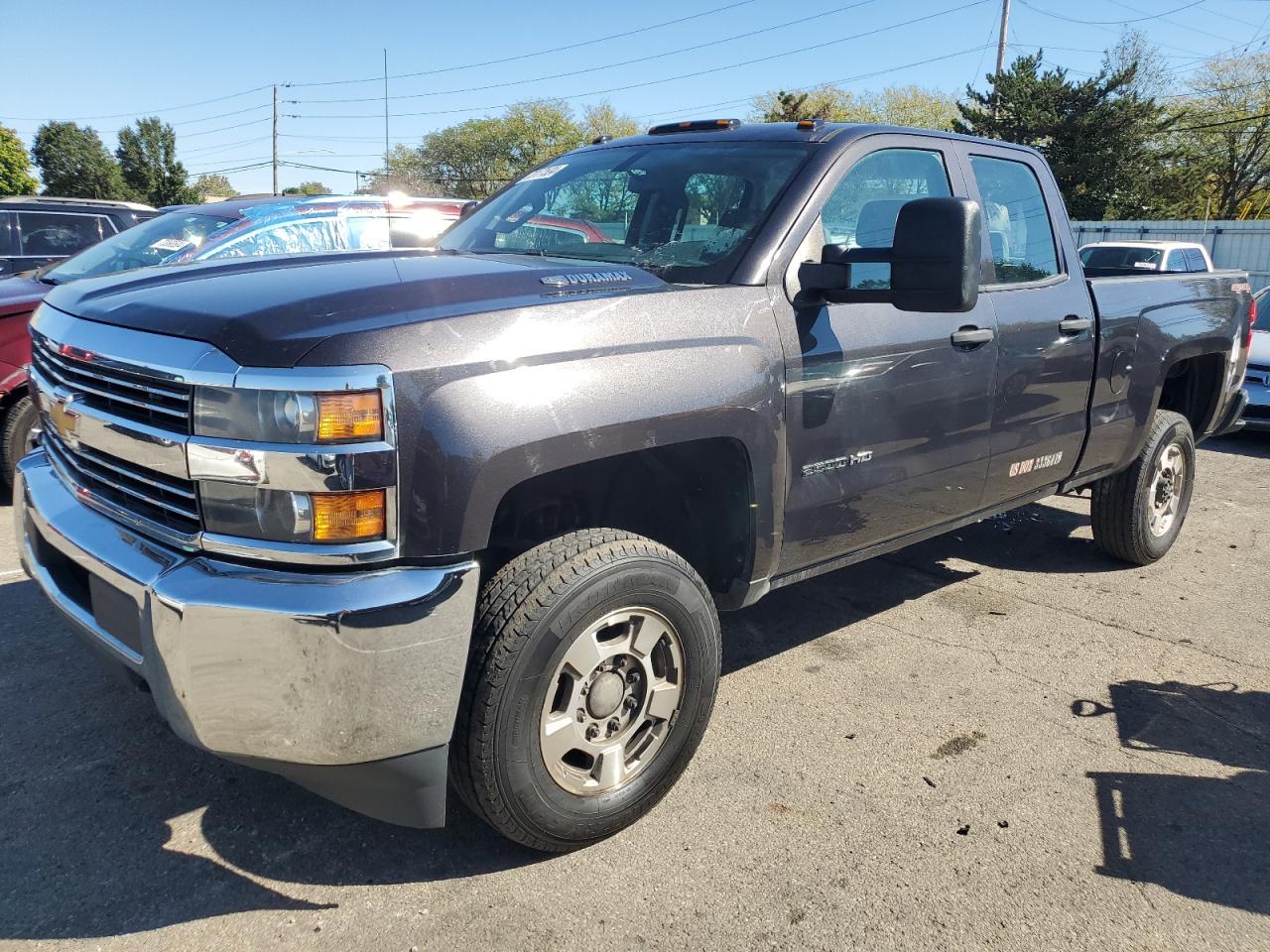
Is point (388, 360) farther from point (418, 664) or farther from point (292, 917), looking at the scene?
point (292, 917)

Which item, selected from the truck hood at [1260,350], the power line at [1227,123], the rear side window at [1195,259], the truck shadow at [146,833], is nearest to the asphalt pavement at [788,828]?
the truck shadow at [146,833]

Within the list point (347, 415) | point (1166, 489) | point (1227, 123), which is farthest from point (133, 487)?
point (1227, 123)

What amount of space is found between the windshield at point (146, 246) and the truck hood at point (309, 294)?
4058 millimetres

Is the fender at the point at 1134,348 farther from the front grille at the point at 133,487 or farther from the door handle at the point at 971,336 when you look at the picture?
the front grille at the point at 133,487

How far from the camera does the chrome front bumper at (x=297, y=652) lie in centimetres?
202

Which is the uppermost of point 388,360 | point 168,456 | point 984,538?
point 388,360

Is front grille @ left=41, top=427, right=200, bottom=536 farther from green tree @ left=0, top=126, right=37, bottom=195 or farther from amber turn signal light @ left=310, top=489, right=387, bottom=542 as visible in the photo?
green tree @ left=0, top=126, right=37, bottom=195

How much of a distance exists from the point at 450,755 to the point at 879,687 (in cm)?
196

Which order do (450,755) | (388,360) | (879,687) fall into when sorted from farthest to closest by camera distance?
1. (879,687)
2. (450,755)
3. (388,360)

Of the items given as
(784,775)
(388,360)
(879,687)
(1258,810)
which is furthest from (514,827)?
(1258,810)

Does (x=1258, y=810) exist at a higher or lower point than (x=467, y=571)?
lower

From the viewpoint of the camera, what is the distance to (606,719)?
264cm

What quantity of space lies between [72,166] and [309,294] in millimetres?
Result: 55370

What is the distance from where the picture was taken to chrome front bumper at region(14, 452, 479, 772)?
2.02 metres
